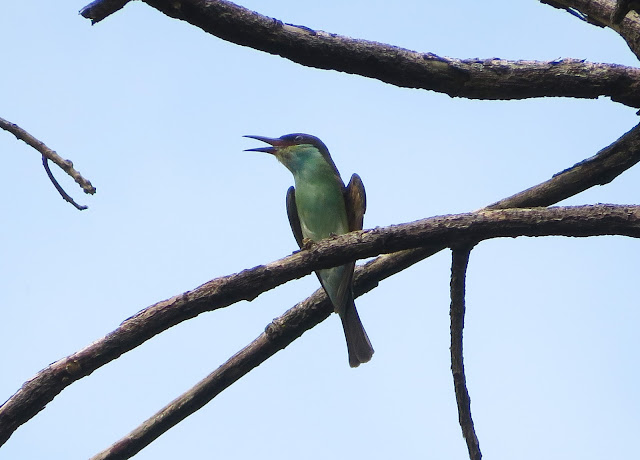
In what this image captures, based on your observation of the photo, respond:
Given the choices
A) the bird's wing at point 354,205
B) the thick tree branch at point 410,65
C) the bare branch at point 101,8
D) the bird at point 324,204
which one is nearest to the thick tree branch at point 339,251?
the thick tree branch at point 410,65

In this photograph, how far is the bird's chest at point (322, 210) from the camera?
591 cm

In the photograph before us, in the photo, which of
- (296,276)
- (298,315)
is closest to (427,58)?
(296,276)

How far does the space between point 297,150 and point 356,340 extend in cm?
161

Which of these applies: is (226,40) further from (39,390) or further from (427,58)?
(39,390)

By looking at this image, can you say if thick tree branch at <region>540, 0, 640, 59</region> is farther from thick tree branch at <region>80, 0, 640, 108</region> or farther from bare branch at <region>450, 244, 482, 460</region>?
bare branch at <region>450, 244, 482, 460</region>

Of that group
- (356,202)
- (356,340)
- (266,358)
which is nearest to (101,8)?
(266,358)

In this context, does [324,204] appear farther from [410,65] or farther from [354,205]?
[410,65]

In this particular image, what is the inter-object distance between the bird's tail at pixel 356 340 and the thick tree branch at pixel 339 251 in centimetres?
202

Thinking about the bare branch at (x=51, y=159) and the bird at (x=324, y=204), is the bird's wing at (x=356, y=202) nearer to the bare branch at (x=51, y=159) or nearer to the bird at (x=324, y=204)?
the bird at (x=324, y=204)

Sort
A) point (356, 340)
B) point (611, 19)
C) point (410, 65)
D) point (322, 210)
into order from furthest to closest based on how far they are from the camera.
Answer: point (322, 210) → point (356, 340) → point (611, 19) → point (410, 65)

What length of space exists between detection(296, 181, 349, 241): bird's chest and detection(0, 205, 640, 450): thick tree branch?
2.25 metres

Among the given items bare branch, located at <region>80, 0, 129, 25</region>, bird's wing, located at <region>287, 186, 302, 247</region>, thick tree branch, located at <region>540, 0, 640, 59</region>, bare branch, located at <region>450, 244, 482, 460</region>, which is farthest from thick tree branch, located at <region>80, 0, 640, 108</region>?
bird's wing, located at <region>287, 186, 302, 247</region>

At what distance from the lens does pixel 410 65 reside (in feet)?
12.4

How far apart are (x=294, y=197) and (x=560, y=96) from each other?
2.54m
